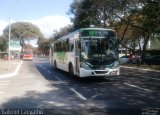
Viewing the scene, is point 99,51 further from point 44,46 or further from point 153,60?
point 44,46

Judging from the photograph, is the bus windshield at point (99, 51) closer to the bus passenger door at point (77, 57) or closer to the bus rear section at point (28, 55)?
the bus passenger door at point (77, 57)

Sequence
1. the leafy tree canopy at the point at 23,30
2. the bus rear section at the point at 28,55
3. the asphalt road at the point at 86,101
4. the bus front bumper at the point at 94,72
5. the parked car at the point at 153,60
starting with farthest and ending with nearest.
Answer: the leafy tree canopy at the point at 23,30 < the bus rear section at the point at 28,55 < the parked car at the point at 153,60 < the bus front bumper at the point at 94,72 < the asphalt road at the point at 86,101

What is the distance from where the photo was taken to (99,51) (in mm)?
20516

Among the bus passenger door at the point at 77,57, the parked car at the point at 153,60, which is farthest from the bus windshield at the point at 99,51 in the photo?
the parked car at the point at 153,60

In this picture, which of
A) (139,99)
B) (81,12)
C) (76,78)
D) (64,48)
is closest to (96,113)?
(139,99)

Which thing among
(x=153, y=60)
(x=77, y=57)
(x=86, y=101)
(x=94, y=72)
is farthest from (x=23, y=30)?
(x=86, y=101)

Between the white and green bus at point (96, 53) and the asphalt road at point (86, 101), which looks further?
the white and green bus at point (96, 53)

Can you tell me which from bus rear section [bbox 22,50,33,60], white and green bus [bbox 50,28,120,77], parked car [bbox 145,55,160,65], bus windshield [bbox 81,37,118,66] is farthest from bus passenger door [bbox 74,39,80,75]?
bus rear section [bbox 22,50,33,60]

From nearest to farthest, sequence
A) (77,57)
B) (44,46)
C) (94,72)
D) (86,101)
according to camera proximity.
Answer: (86,101), (94,72), (77,57), (44,46)

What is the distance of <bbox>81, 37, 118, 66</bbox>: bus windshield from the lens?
66.9 ft

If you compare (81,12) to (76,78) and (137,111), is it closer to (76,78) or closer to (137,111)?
(76,78)

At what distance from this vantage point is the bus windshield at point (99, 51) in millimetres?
20406

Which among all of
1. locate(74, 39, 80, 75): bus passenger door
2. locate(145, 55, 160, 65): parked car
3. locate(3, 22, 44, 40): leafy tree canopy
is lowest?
locate(145, 55, 160, 65): parked car

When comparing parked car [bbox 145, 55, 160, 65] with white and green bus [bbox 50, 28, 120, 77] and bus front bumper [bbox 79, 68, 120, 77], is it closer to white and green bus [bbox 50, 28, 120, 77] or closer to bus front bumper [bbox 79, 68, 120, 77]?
white and green bus [bbox 50, 28, 120, 77]
